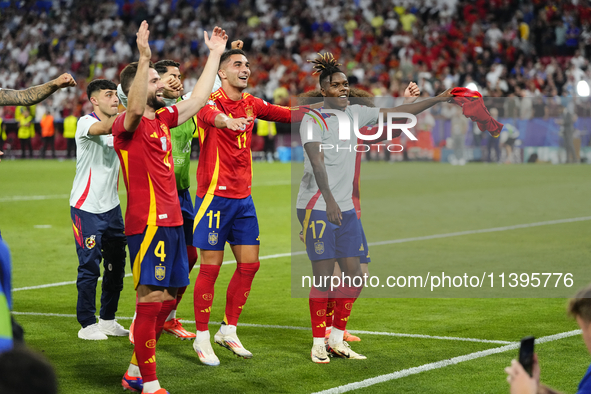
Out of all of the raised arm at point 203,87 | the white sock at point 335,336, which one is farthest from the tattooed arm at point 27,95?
the white sock at point 335,336

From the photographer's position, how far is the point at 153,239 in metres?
4.97

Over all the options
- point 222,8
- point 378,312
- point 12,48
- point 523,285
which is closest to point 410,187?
point 523,285

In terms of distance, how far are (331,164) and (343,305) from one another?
108 cm

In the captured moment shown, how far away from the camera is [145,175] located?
5012 millimetres

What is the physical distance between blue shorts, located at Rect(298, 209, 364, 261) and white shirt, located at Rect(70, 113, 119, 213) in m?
1.76

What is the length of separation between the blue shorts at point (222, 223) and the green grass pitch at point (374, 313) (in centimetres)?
86

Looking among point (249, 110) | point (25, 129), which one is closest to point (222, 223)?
point (249, 110)

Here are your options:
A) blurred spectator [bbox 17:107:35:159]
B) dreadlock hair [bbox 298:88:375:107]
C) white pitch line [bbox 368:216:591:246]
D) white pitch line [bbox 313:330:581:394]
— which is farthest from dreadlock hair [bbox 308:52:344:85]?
blurred spectator [bbox 17:107:35:159]

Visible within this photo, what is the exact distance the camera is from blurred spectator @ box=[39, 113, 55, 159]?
31.6m

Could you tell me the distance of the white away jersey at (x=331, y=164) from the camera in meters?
6.08

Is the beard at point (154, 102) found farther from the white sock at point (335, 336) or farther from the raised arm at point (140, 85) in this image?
the white sock at point (335, 336)

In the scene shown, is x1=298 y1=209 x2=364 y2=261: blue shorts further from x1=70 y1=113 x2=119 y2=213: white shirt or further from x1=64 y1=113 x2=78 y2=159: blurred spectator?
x1=64 y1=113 x2=78 y2=159: blurred spectator

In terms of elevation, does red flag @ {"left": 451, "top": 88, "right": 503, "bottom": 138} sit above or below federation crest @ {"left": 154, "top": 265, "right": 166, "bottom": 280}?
above

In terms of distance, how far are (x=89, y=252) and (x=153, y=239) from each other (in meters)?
1.79
